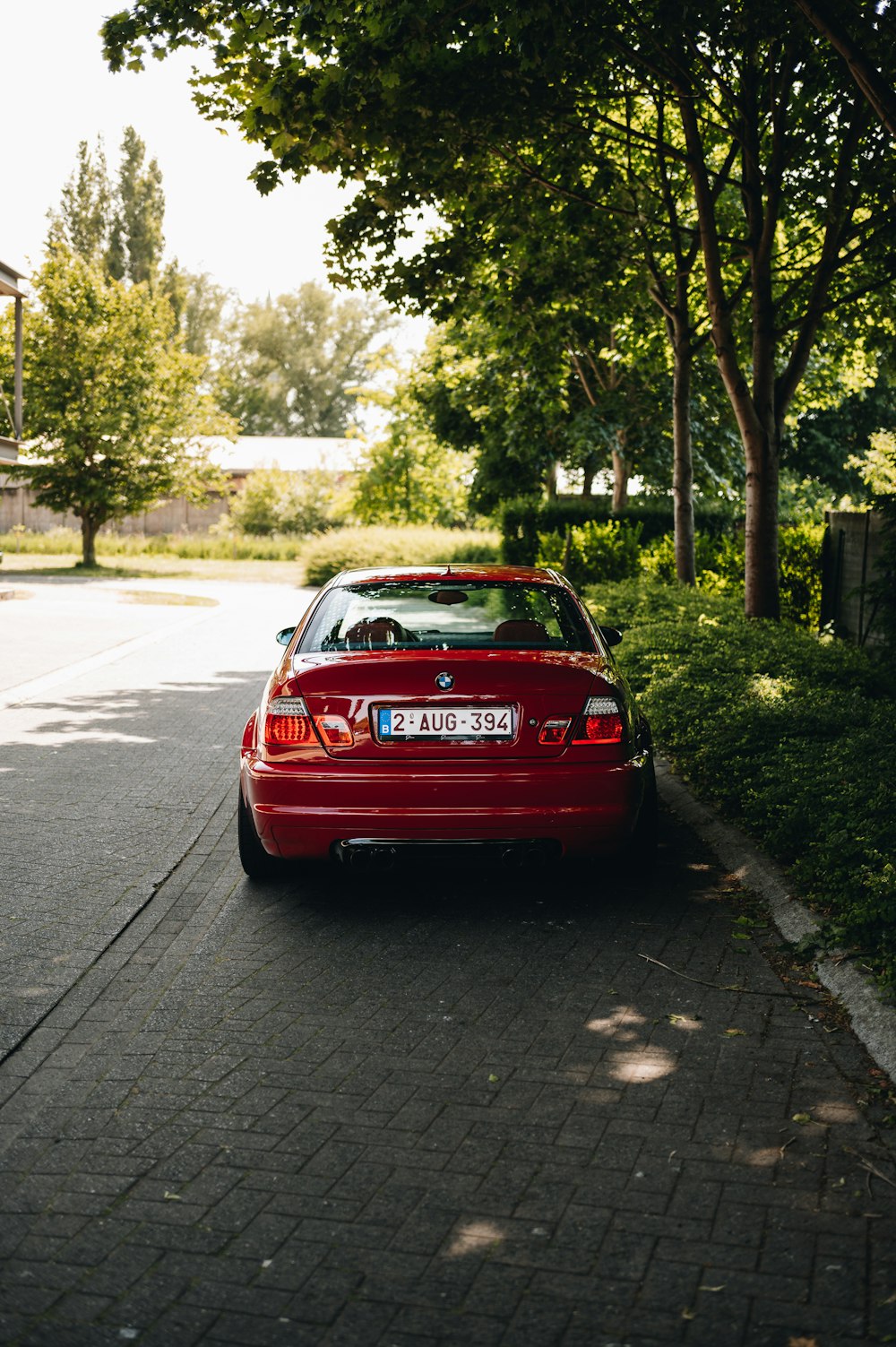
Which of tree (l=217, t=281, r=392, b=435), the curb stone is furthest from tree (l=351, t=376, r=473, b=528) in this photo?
the curb stone

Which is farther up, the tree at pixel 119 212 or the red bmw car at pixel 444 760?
the tree at pixel 119 212

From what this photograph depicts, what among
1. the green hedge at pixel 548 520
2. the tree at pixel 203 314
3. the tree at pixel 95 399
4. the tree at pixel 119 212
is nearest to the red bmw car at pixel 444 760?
the green hedge at pixel 548 520

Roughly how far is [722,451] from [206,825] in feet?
76.5

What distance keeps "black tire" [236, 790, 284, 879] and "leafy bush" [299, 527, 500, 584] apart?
30.8 m

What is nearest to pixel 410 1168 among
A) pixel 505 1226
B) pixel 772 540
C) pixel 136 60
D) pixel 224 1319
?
pixel 505 1226

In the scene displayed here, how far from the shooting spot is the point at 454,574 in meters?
6.51

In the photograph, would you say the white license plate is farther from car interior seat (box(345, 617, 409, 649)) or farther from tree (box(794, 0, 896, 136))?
tree (box(794, 0, 896, 136))

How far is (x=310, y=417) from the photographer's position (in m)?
89.4

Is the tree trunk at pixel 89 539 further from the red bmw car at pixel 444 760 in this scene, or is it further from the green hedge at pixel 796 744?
the red bmw car at pixel 444 760

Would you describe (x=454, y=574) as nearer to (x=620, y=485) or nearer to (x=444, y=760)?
(x=444, y=760)

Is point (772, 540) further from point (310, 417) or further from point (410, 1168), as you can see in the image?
point (310, 417)

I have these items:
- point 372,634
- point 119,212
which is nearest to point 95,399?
point 372,634

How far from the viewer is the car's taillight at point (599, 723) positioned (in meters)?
5.68

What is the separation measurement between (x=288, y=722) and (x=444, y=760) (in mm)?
693
